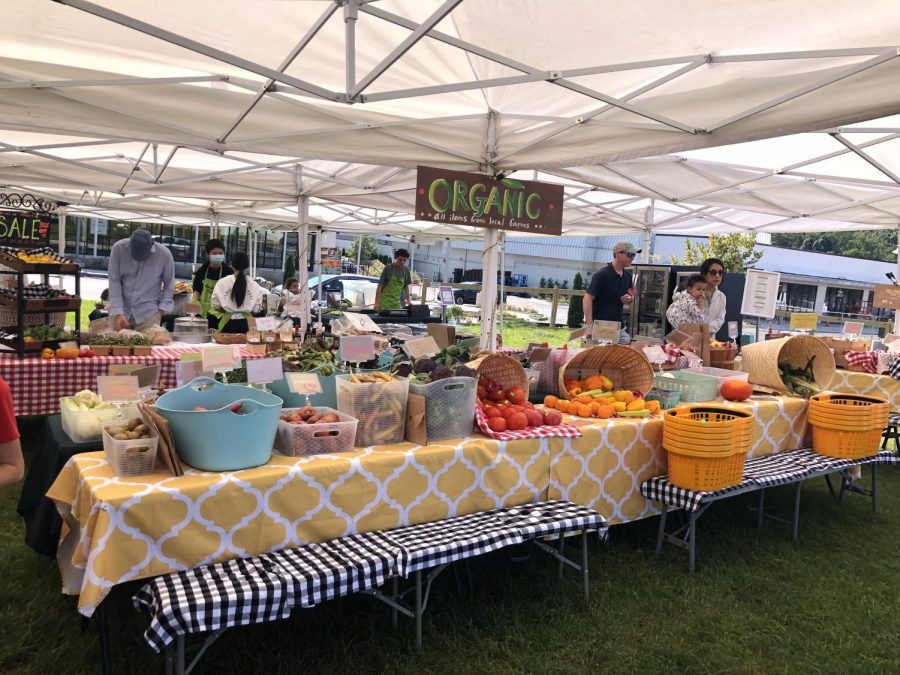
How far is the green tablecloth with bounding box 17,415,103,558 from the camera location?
258 cm

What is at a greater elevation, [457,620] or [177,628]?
[177,628]

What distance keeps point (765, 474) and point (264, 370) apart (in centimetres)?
275

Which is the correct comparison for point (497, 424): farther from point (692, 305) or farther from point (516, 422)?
point (692, 305)

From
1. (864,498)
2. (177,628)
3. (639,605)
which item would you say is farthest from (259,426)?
(864,498)

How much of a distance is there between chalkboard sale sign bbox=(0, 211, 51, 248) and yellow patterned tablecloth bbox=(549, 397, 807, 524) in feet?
18.5

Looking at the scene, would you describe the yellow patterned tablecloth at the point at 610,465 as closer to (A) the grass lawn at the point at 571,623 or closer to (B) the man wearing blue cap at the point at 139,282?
(A) the grass lawn at the point at 571,623

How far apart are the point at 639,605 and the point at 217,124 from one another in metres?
4.27

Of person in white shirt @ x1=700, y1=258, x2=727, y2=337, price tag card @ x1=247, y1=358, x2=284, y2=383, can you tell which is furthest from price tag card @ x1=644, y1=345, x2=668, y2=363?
price tag card @ x1=247, y1=358, x2=284, y2=383

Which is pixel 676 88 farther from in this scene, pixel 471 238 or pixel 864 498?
pixel 471 238

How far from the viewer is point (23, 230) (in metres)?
6.18

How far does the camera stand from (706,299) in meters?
6.16

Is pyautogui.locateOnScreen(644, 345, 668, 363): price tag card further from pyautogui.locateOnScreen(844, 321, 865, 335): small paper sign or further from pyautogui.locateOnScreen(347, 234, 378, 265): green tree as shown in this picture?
pyautogui.locateOnScreen(347, 234, 378, 265): green tree

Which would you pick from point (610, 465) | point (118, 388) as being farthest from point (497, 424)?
point (118, 388)

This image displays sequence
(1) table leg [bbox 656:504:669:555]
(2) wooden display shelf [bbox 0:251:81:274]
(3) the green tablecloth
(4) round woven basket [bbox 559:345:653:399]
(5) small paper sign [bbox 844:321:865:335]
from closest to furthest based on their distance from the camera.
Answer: (3) the green tablecloth < (1) table leg [bbox 656:504:669:555] < (4) round woven basket [bbox 559:345:653:399] < (2) wooden display shelf [bbox 0:251:81:274] < (5) small paper sign [bbox 844:321:865:335]
